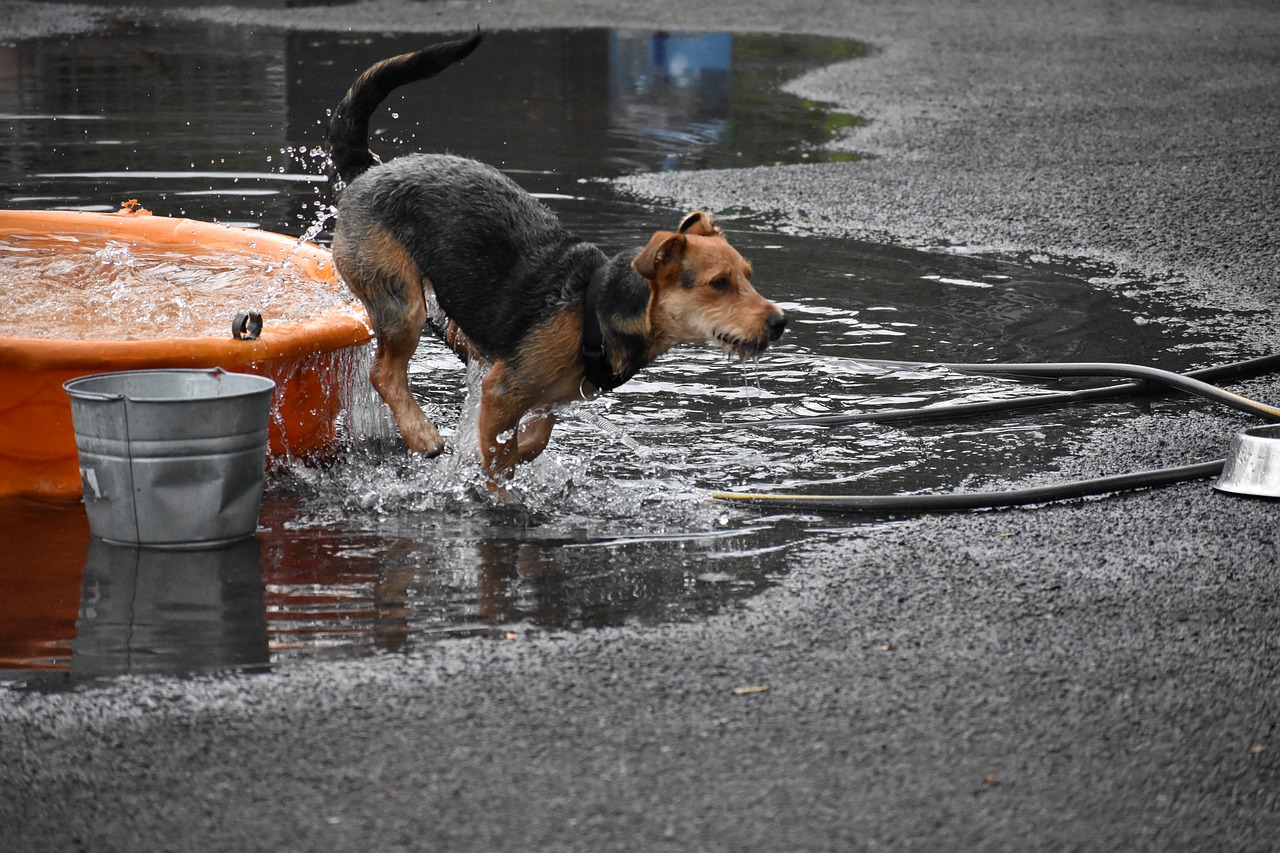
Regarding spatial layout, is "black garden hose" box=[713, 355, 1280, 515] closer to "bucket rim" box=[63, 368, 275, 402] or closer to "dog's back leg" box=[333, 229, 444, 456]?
"dog's back leg" box=[333, 229, 444, 456]

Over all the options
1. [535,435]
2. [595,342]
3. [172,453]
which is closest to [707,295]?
[595,342]

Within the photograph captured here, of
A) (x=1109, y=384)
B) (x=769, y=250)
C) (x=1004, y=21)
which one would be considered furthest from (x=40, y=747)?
(x=1004, y=21)

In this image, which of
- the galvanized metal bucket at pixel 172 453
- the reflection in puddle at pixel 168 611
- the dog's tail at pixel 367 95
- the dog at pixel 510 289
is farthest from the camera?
the dog's tail at pixel 367 95

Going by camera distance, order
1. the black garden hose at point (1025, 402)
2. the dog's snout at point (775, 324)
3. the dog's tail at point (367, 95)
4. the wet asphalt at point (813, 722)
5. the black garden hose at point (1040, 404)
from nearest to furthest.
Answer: the wet asphalt at point (813, 722) < the dog's snout at point (775, 324) < the black garden hose at point (1040, 404) < the dog's tail at point (367, 95) < the black garden hose at point (1025, 402)

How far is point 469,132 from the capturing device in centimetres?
1550

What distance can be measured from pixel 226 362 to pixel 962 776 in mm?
3602

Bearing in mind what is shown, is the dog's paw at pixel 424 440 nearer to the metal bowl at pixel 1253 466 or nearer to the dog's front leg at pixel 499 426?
the dog's front leg at pixel 499 426

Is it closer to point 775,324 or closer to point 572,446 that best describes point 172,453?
point 572,446

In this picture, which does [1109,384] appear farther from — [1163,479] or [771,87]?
[771,87]

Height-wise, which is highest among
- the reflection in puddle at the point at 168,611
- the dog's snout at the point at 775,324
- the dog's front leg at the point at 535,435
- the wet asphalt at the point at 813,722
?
the dog's snout at the point at 775,324

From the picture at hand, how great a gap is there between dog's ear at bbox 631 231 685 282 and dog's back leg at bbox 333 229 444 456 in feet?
4.36

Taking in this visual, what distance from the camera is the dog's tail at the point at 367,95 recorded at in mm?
6496

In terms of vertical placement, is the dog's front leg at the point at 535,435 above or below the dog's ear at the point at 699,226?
below

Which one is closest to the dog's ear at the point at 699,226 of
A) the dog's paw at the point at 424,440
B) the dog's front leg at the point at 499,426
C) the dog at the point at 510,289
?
the dog at the point at 510,289
